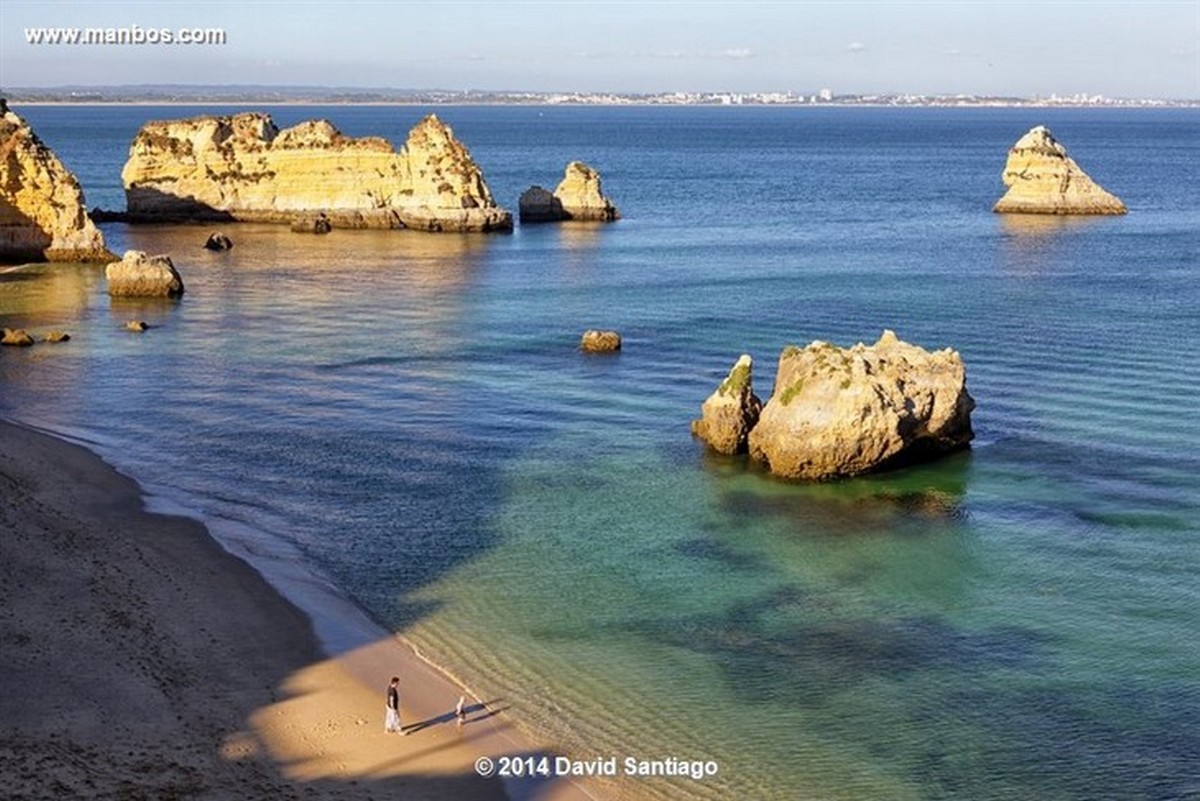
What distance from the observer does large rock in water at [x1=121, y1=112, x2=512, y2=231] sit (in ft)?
398

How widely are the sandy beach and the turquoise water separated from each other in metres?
Answer: 2.21

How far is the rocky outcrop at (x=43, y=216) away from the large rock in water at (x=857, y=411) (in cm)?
6583

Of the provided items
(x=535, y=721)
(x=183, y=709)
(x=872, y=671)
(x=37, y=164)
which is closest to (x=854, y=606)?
(x=872, y=671)

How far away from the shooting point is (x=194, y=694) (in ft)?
101

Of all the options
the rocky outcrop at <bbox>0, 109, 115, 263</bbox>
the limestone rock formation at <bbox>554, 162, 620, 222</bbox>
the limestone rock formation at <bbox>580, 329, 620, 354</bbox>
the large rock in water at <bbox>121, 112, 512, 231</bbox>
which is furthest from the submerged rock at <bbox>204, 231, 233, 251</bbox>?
the limestone rock formation at <bbox>580, 329, 620, 354</bbox>

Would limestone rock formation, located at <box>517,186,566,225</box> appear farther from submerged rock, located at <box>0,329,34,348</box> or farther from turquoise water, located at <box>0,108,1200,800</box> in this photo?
submerged rock, located at <box>0,329,34,348</box>

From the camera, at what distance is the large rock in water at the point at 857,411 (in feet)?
153

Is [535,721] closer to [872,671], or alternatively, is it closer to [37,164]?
[872,671]

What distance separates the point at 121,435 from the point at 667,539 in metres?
23.4

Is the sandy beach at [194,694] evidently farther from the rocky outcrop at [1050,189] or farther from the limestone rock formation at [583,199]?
the rocky outcrop at [1050,189]

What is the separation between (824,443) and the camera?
46688 millimetres

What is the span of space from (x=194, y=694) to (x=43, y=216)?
77.2 metres

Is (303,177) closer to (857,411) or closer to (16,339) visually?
(16,339)

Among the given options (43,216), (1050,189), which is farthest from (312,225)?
(1050,189)
